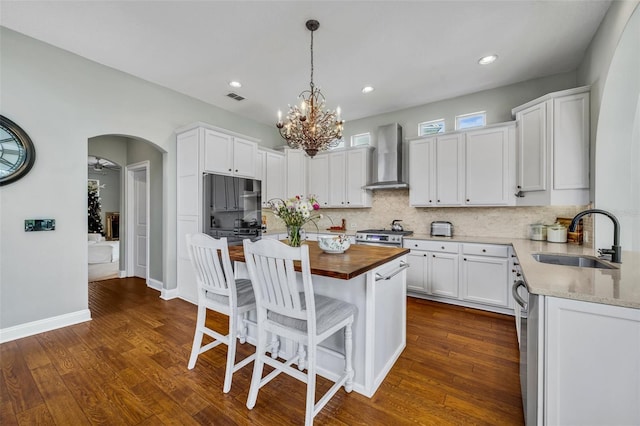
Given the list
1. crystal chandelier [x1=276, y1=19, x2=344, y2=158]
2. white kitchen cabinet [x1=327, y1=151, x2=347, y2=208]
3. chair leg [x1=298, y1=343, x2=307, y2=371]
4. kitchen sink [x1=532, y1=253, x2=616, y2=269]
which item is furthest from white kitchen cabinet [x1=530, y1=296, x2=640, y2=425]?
white kitchen cabinet [x1=327, y1=151, x2=347, y2=208]

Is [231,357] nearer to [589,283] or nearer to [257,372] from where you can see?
[257,372]

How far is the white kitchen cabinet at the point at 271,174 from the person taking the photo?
15.5 feet

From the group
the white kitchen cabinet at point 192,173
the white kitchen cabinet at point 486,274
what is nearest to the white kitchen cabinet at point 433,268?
the white kitchen cabinet at point 486,274

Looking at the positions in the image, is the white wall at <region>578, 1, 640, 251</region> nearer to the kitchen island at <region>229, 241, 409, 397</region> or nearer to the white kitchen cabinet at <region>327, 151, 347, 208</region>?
the kitchen island at <region>229, 241, 409, 397</region>

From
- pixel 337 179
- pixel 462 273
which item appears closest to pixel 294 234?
pixel 462 273

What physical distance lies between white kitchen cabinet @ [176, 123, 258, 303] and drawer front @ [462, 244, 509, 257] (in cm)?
339

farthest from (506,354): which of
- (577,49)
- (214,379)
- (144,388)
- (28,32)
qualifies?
(28,32)

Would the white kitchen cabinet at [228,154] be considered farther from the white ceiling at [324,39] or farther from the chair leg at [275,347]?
the chair leg at [275,347]

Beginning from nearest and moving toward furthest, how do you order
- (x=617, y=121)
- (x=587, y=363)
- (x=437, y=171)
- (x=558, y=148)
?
→ (x=587, y=363) → (x=617, y=121) → (x=558, y=148) → (x=437, y=171)

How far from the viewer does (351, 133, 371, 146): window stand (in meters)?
5.01

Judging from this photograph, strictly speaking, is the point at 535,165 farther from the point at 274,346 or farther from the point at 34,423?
the point at 34,423

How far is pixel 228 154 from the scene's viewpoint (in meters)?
3.91

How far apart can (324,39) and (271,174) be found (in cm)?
259

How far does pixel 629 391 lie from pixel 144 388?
270 centimetres
